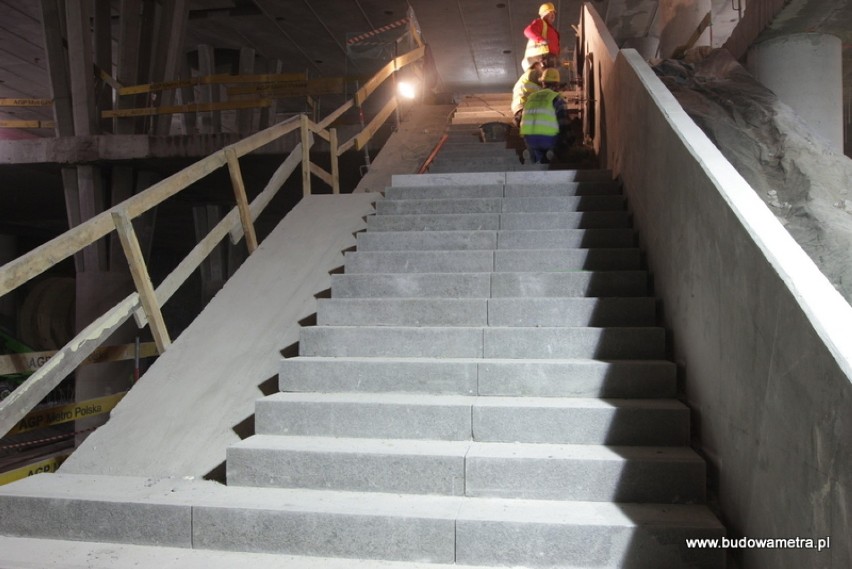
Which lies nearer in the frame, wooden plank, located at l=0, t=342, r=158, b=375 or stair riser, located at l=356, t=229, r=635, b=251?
stair riser, located at l=356, t=229, r=635, b=251

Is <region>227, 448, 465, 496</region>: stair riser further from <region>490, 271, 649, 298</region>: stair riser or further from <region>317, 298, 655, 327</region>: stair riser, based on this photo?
<region>490, 271, 649, 298</region>: stair riser

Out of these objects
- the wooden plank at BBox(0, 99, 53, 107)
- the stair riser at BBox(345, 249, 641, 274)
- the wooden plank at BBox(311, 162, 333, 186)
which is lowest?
the stair riser at BBox(345, 249, 641, 274)

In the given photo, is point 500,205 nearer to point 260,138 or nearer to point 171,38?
point 260,138

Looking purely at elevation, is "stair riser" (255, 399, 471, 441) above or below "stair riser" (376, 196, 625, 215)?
below

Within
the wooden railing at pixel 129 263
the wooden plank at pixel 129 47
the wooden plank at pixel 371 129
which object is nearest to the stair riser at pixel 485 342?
the wooden railing at pixel 129 263

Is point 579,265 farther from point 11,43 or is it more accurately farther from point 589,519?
point 11,43

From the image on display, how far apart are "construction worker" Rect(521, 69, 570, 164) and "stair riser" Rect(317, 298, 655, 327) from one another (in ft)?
13.1

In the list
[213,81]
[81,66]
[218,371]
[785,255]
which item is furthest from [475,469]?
[81,66]

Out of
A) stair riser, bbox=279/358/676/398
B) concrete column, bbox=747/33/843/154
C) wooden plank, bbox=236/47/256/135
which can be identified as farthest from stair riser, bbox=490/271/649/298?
wooden plank, bbox=236/47/256/135

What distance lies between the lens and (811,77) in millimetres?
6539

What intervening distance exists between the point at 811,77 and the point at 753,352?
18.2 ft

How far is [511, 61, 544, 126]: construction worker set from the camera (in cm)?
846

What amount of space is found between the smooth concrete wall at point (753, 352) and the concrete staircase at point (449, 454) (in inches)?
7.0

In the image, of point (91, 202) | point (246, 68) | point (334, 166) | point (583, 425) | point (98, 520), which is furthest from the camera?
point (246, 68)
